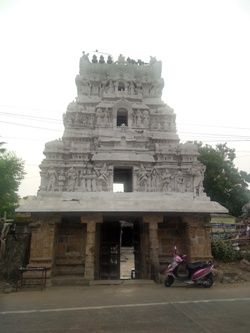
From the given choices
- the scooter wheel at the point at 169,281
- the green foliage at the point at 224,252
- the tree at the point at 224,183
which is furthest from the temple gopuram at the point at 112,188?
the tree at the point at 224,183

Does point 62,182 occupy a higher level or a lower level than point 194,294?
higher

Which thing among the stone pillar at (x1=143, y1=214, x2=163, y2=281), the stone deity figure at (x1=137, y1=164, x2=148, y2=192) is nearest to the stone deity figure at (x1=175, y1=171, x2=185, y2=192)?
the stone deity figure at (x1=137, y1=164, x2=148, y2=192)

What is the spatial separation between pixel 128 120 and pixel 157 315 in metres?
11.7

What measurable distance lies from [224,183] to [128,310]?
93.8 ft

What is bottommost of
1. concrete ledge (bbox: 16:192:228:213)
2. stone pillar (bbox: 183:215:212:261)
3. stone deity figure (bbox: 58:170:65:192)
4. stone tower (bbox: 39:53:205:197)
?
stone pillar (bbox: 183:215:212:261)

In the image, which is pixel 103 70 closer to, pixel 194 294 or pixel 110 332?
pixel 194 294

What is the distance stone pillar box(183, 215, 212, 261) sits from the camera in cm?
1259

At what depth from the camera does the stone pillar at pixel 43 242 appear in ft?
38.9

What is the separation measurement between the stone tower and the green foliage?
335 cm

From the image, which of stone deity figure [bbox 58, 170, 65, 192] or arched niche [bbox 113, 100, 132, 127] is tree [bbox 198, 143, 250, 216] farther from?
stone deity figure [bbox 58, 170, 65, 192]

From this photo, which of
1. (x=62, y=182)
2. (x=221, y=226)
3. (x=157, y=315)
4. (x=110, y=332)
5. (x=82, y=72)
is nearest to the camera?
(x=110, y=332)

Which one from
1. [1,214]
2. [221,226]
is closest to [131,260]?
[221,226]

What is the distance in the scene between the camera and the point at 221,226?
24.6 m

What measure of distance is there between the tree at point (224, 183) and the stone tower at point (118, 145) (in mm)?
18397
